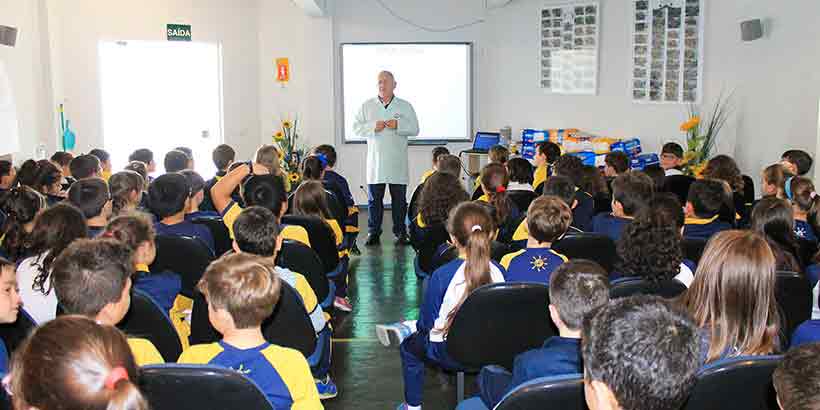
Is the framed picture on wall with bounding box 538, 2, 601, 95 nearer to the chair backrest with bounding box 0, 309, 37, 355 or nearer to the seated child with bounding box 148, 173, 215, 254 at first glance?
the seated child with bounding box 148, 173, 215, 254

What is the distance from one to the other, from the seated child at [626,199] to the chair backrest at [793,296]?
54.0 inches

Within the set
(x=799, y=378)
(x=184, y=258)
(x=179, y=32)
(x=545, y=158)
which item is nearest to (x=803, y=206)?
(x=545, y=158)

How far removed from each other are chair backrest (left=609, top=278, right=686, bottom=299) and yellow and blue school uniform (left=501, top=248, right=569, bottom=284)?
39cm

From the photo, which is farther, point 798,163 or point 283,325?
point 798,163

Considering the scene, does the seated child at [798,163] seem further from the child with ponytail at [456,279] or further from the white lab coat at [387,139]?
the white lab coat at [387,139]

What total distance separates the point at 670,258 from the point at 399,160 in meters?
5.36

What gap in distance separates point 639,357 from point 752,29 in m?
6.36

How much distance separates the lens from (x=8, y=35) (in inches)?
282

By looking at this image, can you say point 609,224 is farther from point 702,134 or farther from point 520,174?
point 702,134

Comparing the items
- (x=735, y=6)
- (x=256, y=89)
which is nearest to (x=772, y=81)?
(x=735, y=6)

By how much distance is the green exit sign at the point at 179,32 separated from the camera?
9.60 meters

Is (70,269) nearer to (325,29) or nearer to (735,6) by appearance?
(735,6)

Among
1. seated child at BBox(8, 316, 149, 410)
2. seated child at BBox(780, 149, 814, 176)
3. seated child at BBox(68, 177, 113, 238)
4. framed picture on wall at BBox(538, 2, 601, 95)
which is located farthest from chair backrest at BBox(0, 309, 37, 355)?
framed picture on wall at BBox(538, 2, 601, 95)

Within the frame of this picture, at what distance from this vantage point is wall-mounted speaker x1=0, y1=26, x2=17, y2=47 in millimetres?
7074
